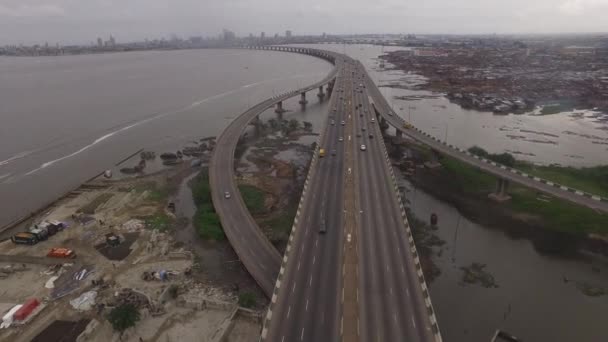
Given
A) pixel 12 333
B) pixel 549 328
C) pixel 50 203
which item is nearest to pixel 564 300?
pixel 549 328

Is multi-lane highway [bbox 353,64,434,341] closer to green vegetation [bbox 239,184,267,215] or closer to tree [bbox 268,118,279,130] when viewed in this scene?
green vegetation [bbox 239,184,267,215]

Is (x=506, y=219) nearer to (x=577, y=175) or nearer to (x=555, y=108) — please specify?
(x=577, y=175)

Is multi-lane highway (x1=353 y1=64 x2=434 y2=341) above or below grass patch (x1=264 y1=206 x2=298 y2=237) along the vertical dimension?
above

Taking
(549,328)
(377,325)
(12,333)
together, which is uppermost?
(377,325)

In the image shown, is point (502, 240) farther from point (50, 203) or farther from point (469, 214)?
point (50, 203)

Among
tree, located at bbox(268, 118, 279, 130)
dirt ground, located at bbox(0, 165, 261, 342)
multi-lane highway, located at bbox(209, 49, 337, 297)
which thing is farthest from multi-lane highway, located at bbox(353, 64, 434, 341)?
tree, located at bbox(268, 118, 279, 130)

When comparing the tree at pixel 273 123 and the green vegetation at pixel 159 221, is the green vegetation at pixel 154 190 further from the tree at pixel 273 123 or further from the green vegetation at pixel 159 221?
the tree at pixel 273 123

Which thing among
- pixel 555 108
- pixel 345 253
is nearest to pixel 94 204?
pixel 345 253
